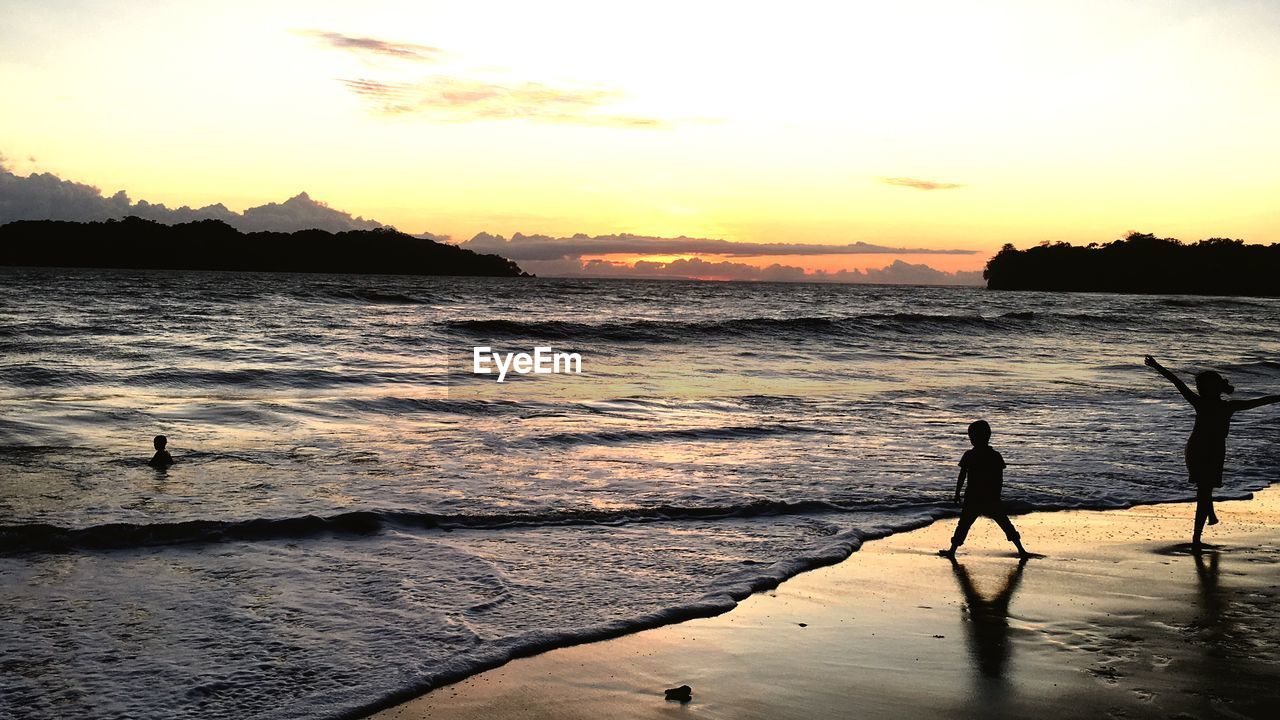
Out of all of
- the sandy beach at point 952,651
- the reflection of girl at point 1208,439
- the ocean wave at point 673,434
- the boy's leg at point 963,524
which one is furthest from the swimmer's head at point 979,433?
the ocean wave at point 673,434

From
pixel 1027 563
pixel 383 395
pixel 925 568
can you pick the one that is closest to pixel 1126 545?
pixel 1027 563

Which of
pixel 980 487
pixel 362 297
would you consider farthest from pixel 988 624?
pixel 362 297

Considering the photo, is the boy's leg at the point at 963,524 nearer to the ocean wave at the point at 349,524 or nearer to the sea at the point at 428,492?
the sea at the point at 428,492

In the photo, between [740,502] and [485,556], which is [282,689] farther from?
[740,502]

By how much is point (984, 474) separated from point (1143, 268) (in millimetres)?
164604

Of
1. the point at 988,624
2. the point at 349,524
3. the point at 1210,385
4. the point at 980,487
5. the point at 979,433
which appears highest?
the point at 1210,385

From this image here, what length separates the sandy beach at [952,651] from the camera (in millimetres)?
4555

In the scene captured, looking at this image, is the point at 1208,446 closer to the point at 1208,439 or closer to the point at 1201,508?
the point at 1208,439

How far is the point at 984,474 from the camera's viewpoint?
25.3 feet

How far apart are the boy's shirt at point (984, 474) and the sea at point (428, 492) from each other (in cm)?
75

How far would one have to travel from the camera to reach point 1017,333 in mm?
45219

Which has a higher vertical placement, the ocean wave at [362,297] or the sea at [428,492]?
the ocean wave at [362,297]

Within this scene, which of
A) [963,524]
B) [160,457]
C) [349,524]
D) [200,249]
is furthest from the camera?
[200,249]

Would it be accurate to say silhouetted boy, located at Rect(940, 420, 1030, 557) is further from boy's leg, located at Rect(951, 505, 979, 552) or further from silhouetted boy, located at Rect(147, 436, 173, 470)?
silhouetted boy, located at Rect(147, 436, 173, 470)
